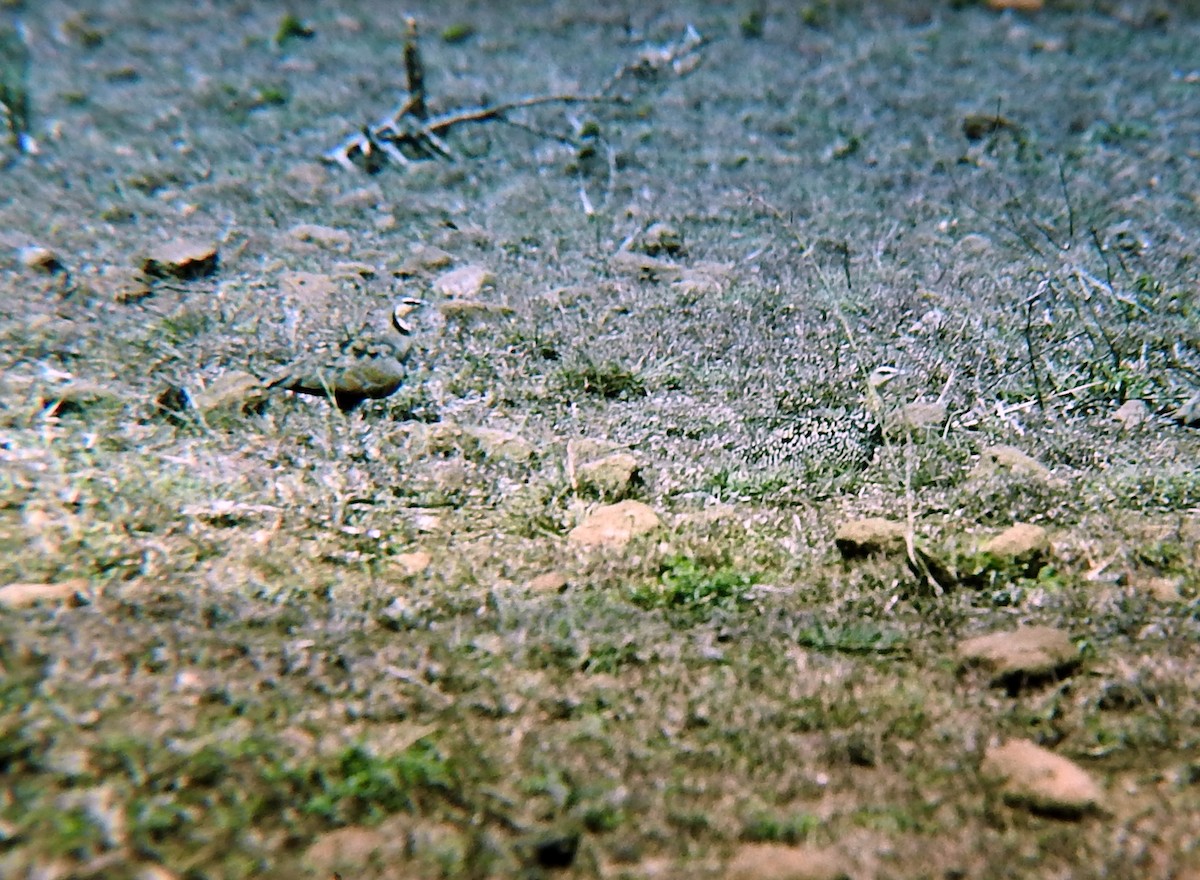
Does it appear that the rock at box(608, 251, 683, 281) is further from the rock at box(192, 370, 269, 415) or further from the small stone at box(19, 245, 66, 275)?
the small stone at box(19, 245, 66, 275)

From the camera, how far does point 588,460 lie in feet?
9.37

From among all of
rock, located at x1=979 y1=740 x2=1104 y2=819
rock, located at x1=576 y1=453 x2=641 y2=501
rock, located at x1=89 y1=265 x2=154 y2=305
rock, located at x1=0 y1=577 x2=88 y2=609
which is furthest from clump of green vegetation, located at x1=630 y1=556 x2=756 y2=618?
rock, located at x1=89 y1=265 x2=154 y2=305

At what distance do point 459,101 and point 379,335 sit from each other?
9.12 feet

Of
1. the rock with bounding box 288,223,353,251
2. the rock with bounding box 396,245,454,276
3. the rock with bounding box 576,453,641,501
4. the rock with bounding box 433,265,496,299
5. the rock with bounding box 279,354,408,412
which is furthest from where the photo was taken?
the rock with bounding box 288,223,353,251

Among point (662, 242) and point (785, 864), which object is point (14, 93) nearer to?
point (662, 242)

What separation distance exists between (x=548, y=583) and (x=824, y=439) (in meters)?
0.99

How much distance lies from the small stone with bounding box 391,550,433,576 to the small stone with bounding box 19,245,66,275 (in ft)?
7.34

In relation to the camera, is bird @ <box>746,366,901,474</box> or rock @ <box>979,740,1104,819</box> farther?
bird @ <box>746,366,901,474</box>

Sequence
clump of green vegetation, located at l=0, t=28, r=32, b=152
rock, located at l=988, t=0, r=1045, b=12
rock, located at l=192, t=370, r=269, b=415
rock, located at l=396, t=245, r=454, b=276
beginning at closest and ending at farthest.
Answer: rock, located at l=192, t=370, r=269, b=415
rock, located at l=396, t=245, r=454, b=276
clump of green vegetation, located at l=0, t=28, r=32, b=152
rock, located at l=988, t=0, r=1045, b=12

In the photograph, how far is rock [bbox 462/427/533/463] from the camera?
9.45 ft

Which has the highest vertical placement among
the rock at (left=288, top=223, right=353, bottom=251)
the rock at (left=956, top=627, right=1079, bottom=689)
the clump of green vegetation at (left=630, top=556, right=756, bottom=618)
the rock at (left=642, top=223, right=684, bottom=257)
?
the rock at (left=288, top=223, right=353, bottom=251)

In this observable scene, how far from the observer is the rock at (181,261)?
3.88 m

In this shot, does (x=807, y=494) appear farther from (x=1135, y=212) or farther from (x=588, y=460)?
(x=1135, y=212)

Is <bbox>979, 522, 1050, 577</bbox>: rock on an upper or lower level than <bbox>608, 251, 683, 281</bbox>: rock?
lower
